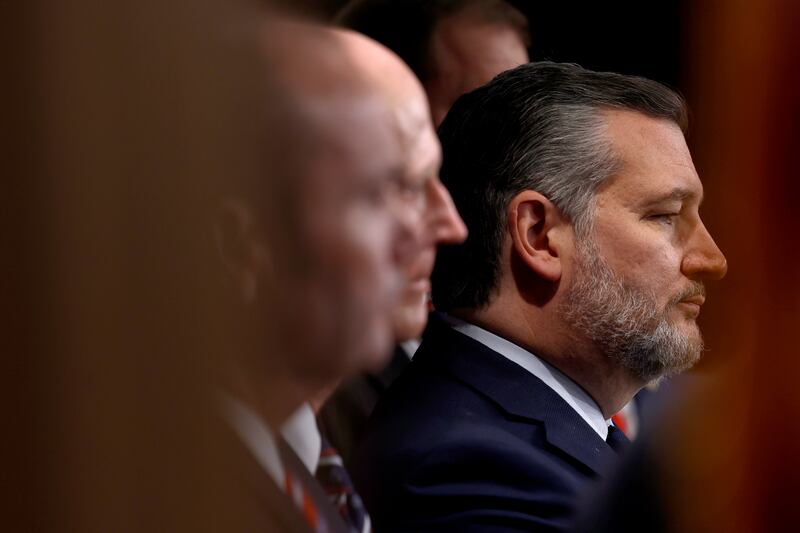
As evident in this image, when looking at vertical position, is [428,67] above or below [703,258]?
above

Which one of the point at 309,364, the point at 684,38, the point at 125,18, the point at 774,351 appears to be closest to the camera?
the point at 125,18

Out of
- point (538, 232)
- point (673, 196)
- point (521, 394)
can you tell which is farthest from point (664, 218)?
point (521, 394)

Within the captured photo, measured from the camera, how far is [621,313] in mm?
1206

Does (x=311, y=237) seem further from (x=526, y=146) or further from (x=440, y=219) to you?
(x=526, y=146)

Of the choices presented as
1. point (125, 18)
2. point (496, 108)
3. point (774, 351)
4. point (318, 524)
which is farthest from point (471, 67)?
point (125, 18)

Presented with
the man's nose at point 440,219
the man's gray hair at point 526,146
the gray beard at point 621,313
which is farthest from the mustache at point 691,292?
the man's nose at point 440,219

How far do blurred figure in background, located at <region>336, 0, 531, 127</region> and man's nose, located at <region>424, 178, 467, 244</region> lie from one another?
333mm

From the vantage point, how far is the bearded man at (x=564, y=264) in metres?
1.20

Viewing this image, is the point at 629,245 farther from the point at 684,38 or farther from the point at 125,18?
the point at 125,18

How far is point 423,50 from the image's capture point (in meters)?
1.16

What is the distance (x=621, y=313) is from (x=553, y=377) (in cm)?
10

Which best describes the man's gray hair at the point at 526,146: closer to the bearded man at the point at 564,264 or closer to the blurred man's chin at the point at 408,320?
the bearded man at the point at 564,264

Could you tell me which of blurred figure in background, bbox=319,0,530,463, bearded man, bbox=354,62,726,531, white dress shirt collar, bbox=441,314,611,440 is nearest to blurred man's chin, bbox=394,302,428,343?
blurred figure in background, bbox=319,0,530,463

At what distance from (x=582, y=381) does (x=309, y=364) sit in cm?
63
